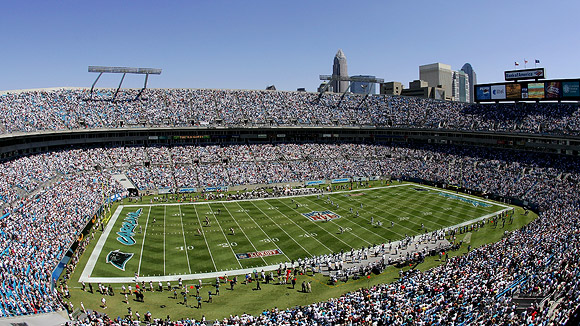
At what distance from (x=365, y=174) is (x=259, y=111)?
87.6ft

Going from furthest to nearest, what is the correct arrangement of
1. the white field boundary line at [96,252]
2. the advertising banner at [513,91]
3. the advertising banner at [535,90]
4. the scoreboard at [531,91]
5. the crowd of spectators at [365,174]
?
1. the advertising banner at [513,91]
2. the advertising banner at [535,90]
3. the scoreboard at [531,91]
4. the white field boundary line at [96,252]
5. the crowd of spectators at [365,174]

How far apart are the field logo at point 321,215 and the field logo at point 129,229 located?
1940 centimetres

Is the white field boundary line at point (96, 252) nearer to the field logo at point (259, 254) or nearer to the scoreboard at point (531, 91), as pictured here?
the field logo at point (259, 254)

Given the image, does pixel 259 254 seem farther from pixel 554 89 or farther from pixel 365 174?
pixel 554 89

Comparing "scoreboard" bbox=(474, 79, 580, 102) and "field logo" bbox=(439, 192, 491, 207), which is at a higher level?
"scoreboard" bbox=(474, 79, 580, 102)

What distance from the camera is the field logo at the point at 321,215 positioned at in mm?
46281

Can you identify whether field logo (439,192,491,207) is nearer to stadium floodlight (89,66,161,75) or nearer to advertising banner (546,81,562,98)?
advertising banner (546,81,562,98)

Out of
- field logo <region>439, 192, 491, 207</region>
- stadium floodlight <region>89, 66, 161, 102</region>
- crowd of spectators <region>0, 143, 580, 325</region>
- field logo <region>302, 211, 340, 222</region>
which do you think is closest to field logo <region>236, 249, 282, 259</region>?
field logo <region>302, 211, 340, 222</region>

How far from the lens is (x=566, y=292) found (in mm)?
20797

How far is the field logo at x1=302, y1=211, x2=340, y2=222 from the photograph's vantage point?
4628cm

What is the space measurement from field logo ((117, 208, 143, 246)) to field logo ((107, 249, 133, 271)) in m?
2.49

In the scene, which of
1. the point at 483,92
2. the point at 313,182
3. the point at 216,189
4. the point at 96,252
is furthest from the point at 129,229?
the point at 483,92

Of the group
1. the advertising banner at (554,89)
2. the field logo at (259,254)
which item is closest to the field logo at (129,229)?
the field logo at (259,254)

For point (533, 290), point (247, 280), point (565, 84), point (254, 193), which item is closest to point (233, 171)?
point (254, 193)
